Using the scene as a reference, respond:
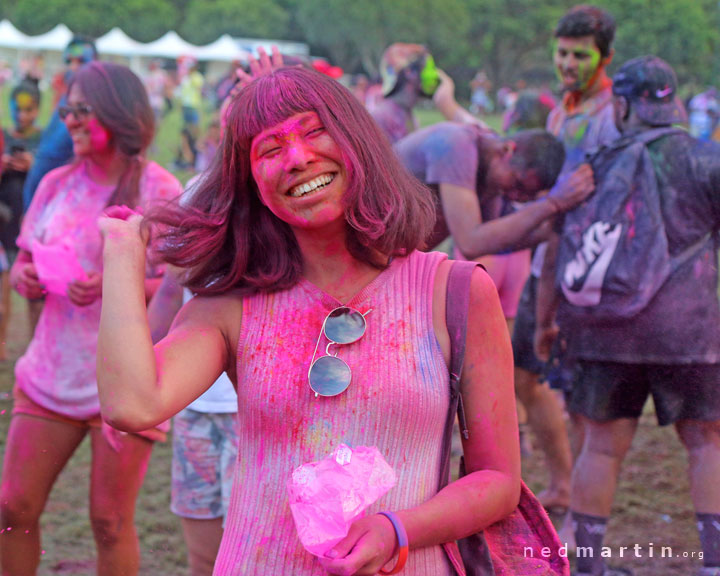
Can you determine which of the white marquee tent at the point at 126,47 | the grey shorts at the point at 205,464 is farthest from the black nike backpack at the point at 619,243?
the white marquee tent at the point at 126,47

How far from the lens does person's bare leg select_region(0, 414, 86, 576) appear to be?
2748 mm

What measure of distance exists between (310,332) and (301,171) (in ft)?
0.95

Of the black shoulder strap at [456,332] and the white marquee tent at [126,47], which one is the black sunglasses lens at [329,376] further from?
the white marquee tent at [126,47]

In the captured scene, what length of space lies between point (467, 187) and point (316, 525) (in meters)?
2.22

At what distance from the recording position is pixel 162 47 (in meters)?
35.2

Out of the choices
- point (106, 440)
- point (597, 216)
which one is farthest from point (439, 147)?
point (106, 440)

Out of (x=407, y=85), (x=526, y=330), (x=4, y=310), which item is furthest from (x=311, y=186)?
(x=4, y=310)

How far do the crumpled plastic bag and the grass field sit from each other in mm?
2303

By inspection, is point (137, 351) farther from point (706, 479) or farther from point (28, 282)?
point (706, 479)

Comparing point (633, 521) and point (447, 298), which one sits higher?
point (447, 298)

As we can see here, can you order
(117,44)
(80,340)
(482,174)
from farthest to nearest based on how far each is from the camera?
1. (117,44)
2. (482,174)
3. (80,340)

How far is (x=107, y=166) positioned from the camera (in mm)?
3094

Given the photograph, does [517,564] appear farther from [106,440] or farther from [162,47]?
[162,47]

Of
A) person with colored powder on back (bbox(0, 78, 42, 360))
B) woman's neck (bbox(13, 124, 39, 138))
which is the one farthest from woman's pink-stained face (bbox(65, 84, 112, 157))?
woman's neck (bbox(13, 124, 39, 138))
